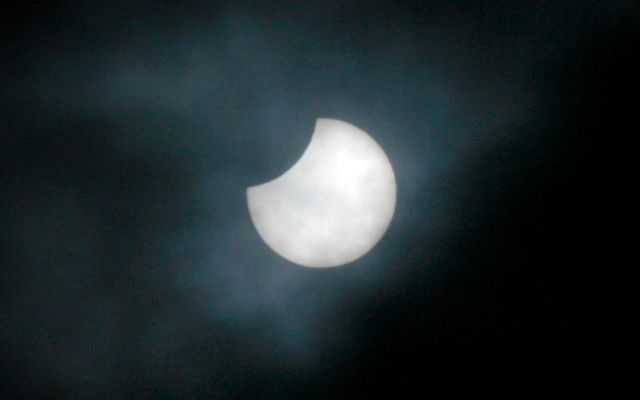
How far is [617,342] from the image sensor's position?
2.16 meters

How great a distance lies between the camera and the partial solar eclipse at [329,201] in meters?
2.15

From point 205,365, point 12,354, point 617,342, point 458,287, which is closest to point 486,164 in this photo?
point 458,287

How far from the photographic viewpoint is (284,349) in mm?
2170

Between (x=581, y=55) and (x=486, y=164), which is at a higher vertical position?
(x=581, y=55)

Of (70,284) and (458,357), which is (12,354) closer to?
(70,284)

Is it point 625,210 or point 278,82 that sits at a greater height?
point 278,82

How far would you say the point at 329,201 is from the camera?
89.0 inches

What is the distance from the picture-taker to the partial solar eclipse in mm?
2148

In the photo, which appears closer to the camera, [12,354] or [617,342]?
[12,354]

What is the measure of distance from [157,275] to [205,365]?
0.36 meters

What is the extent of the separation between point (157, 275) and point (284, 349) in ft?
1.73

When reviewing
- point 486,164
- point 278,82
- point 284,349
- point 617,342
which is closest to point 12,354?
point 284,349

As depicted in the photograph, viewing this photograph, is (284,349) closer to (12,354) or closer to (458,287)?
(458,287)

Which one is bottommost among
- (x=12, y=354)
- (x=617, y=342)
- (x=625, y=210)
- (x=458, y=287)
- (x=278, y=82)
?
(x=12, y=354)
